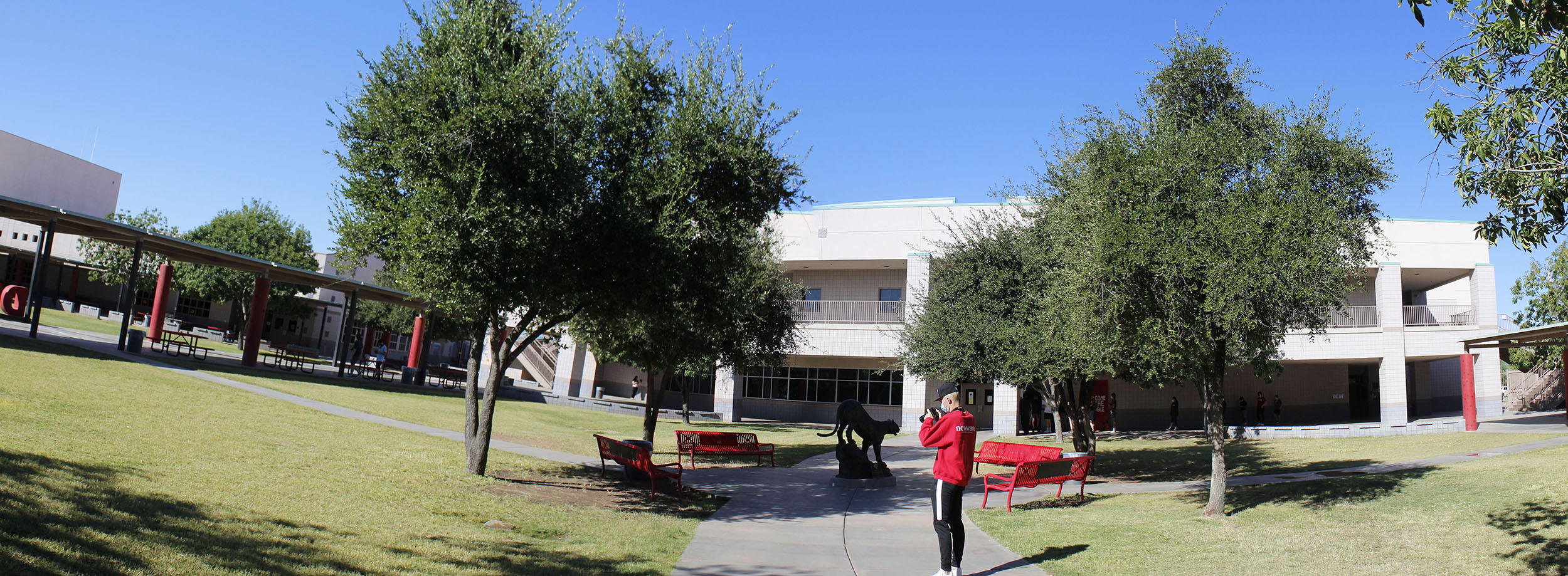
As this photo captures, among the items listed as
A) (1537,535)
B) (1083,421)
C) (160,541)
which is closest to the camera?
(160,541)

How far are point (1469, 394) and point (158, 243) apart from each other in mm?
44414

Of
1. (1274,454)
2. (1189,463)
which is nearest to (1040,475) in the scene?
(1189,463)

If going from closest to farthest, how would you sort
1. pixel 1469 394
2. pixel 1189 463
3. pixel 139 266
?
pixel 1189 463 < pixel 139 266 < pixel 1469 394

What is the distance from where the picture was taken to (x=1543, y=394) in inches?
1529

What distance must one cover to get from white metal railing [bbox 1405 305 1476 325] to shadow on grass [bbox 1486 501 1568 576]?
31.0m

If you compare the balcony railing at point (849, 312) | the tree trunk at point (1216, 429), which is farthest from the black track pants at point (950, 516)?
the balcony railing at point (849, 312)

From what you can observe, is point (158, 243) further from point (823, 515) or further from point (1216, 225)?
point (1216, 225)

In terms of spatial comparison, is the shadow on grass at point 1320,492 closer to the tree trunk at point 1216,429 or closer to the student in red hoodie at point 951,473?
the tree trunk at point 1216,429

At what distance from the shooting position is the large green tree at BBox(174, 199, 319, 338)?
4562 cm

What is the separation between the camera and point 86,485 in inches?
278

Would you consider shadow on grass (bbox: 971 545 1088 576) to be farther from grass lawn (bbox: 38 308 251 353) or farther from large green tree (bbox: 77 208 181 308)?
large green tree (bbox: 77 208 181 308)

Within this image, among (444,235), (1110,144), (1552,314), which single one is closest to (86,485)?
(444,235)

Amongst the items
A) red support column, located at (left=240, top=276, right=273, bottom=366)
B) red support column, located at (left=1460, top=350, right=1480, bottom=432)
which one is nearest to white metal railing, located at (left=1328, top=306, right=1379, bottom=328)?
red support column, located at (left=1460, top=350, right=1480, bottom=432)

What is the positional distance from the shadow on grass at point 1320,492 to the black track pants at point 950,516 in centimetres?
610
